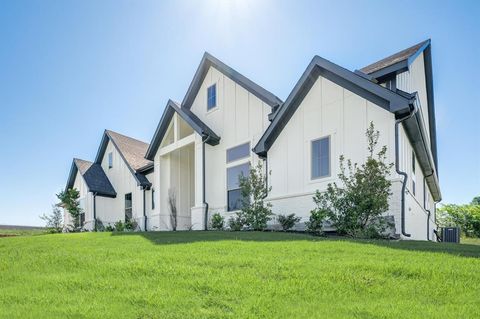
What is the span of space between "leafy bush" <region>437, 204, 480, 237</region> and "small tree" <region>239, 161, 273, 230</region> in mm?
24035

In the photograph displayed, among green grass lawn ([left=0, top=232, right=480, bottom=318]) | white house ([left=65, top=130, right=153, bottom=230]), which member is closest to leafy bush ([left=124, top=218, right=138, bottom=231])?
white house ([left=65, top=130, right=153, bottom=230])

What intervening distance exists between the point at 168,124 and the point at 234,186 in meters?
5.54

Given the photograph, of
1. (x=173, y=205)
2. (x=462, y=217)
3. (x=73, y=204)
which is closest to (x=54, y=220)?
(x=73, y=204)

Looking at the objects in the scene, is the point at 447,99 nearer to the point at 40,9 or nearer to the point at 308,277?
the point at 308,277

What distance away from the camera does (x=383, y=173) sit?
980 centimetres

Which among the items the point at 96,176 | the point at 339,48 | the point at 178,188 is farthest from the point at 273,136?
the point at 96,176

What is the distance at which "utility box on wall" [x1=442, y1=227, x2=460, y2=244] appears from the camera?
57.3 ft

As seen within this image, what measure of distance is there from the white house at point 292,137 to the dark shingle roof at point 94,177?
267 centimetres

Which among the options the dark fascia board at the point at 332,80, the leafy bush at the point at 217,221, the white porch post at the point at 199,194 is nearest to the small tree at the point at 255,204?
the dark fascia board at the point at 332,80

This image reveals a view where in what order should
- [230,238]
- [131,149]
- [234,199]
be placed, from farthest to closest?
[131,149]
[234,199]
[230,238]

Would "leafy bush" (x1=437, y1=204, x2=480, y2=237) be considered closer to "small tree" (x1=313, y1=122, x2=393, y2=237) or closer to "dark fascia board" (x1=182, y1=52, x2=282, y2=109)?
"dark fascia board" (x1=182, y1=52, x2=282, y2=109)

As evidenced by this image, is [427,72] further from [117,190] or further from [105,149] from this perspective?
[105,149]

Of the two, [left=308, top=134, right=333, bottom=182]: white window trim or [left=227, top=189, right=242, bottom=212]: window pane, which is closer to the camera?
[left=308, top=134, right=333, bottom=182]: white window trim

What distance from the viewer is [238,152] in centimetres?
1523
